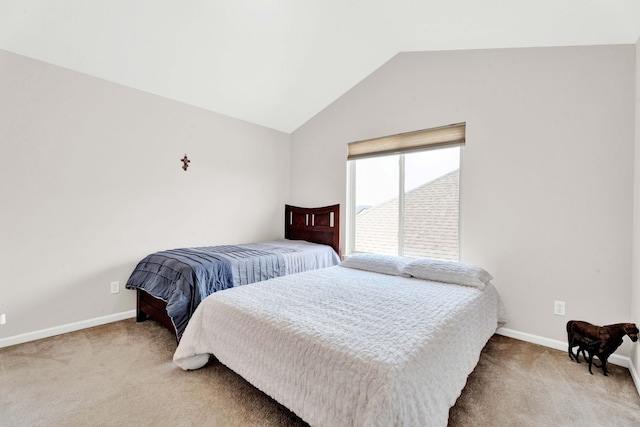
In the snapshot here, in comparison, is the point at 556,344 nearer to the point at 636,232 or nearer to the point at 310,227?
the point at 636,232

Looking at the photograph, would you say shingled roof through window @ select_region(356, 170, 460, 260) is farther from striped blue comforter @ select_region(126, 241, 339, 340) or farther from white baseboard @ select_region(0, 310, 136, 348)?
white baseboard @ select_region(0, 310, 136, 348)

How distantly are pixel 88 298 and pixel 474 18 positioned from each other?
13.8 feet

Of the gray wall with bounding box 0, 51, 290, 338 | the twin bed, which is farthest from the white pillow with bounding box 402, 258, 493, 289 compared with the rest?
the gray wall with bounding box 0, 51, 290, 338

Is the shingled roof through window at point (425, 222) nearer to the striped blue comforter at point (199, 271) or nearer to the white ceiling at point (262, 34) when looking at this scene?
the striped blue comforter at point (199, 271)

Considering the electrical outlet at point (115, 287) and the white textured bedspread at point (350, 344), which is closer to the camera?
the white textured bedspread at point (350, 344)

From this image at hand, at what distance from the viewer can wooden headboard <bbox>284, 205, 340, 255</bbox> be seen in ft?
12.4

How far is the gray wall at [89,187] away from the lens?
93.2 inches

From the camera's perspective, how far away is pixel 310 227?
409cm

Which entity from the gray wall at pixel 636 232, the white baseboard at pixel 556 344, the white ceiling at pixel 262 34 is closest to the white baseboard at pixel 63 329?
the white ceiling at pixel 262 34

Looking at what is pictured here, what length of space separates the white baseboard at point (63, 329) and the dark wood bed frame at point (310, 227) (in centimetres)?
22

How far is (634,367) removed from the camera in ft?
6.46

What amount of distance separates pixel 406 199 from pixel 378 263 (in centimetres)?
92

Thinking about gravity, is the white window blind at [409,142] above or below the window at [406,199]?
above

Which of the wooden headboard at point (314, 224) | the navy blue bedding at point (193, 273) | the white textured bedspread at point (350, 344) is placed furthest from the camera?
the wooden headboard at point (314, 224)
